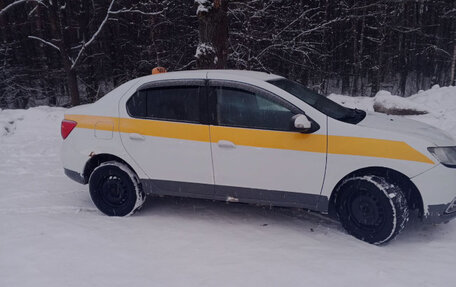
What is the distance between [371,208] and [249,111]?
1.60 m

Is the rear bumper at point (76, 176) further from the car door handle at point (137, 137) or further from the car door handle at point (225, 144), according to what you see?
the car door handle at point (225, 144)

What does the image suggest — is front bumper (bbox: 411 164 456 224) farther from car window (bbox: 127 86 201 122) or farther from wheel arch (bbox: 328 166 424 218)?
car window (bbox: 127 86 201 122)

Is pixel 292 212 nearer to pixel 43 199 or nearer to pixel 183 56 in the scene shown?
pixel 43 199

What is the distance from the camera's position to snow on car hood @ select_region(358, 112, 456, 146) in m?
3.57

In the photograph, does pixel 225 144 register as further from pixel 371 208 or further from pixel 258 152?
pixel 371 208

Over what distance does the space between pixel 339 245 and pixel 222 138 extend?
64.9 inches

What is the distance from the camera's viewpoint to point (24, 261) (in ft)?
10.7

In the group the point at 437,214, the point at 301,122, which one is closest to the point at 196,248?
the point at 301,122

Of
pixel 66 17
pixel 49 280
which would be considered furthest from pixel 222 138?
pixel 66 17

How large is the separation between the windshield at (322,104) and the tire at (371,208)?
0.69 m

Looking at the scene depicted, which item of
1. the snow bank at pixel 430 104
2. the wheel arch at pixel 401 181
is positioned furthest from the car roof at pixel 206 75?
the snow bank at pixel 430 104

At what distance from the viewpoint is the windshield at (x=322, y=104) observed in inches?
150

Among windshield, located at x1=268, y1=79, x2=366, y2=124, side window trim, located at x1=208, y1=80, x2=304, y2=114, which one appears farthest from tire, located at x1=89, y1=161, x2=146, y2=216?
windshield, located at x1=268, y1=79, x2=366, y2=124

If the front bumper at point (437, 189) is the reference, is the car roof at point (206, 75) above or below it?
above
